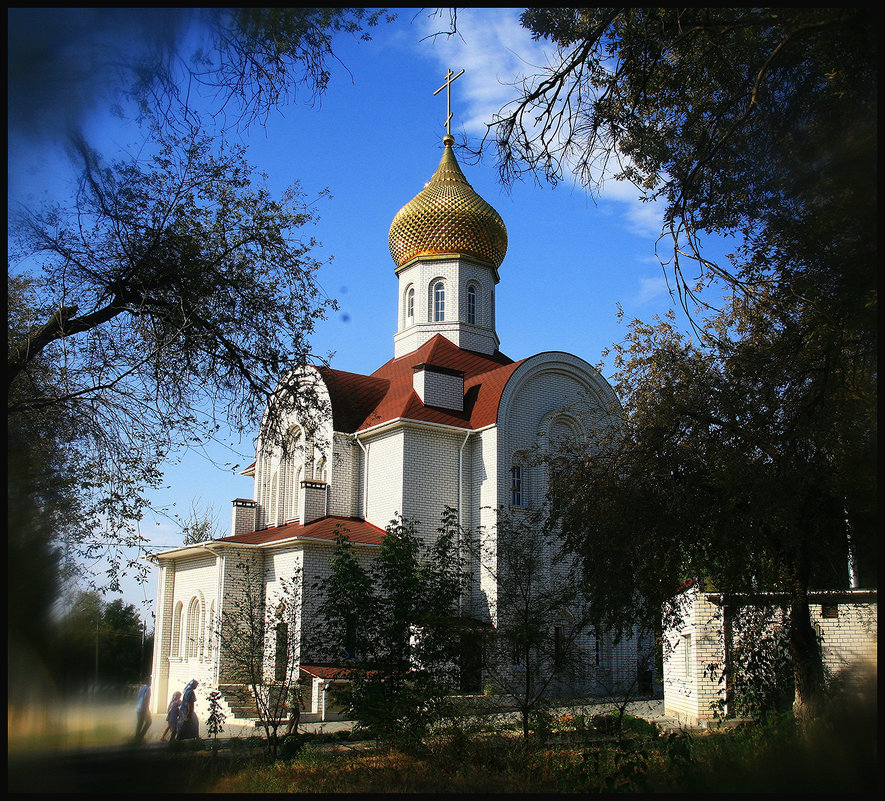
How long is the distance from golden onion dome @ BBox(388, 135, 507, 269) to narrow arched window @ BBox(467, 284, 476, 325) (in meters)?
0.96

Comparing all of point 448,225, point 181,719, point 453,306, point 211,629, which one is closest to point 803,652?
point 181,719

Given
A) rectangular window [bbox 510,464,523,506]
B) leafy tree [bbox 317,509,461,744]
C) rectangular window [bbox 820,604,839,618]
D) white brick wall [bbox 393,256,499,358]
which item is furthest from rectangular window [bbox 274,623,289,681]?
white brick wall [bbox 393,256,499,358]

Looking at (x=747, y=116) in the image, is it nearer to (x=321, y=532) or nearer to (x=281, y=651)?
(x=281, y=651)

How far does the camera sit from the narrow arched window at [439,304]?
78.2 feet

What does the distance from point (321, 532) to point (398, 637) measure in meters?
8.98

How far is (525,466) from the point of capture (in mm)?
20141

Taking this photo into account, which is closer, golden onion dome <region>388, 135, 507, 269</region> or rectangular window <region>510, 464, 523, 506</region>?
rectangular window <region>510, 464, 523, 506</region>

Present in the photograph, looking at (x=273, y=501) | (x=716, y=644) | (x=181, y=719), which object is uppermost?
(x=273, y=501)

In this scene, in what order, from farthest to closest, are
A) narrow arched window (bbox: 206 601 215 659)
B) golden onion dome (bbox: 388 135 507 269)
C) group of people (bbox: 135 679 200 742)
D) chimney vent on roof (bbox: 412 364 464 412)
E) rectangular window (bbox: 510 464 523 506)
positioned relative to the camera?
golden onion dome (bbox: 388 135 507 269)
chimney vent on roof (bbox: 412 364 464 412)
rectangular window (bbox: 510 464 523 506)
narrow arched window (bbox: 206 601 215 659)
group of people (bbox: 135 679 200 742)

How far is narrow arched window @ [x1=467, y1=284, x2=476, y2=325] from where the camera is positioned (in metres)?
24.0

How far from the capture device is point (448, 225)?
23609 millimetres

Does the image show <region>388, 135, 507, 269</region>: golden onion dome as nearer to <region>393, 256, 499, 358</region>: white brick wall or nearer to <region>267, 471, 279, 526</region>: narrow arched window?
<region>393, 256, 499, 358</region>: white brick wall

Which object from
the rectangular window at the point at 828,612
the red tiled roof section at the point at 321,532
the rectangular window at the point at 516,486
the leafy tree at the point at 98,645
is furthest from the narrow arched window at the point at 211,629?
the rectangular window at the point at 828,612

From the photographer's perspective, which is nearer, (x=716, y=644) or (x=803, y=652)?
(x=803, y=652)
